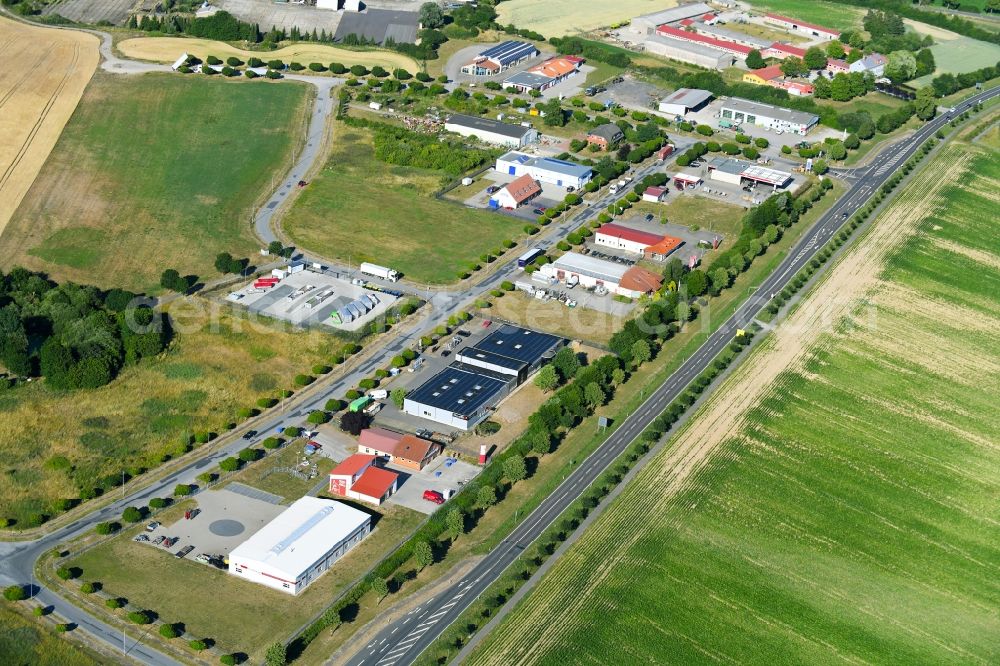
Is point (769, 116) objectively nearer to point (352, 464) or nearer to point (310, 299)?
point (310, 299)

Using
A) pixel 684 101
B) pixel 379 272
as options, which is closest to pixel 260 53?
pixel 684 101

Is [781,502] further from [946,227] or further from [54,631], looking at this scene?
[946,227]

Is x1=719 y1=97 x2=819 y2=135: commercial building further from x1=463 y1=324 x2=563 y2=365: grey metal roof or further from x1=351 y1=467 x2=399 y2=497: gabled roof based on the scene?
x1=351 y1=467 x2=399 y2=497: gabled roof

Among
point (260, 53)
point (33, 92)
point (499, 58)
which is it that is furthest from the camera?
point (260, 53)

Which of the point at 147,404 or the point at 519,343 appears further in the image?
the point at 519,343

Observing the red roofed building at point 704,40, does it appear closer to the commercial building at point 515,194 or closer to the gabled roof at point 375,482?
the commercial building at point 515,194

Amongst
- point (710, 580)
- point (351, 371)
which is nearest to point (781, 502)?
point (710, 580)

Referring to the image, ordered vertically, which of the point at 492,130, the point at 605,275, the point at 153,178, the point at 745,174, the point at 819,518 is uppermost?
the point at 492,130
